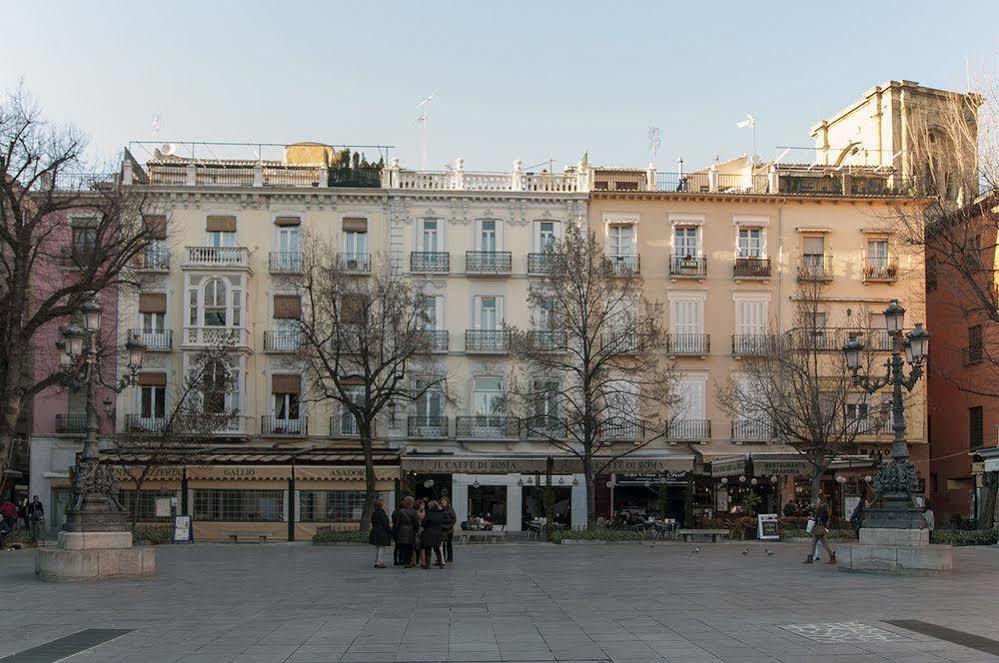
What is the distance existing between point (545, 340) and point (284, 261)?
11.1 metres

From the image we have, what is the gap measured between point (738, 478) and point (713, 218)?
426 inches

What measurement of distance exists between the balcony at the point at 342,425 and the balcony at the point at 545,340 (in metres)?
8.10

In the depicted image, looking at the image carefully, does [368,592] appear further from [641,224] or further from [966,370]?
[966,370]

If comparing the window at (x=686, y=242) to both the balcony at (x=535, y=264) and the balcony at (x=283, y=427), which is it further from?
the balcony at (x=283, y=427)

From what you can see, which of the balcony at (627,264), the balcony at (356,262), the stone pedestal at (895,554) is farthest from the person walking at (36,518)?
the stone pedestal at (895,554)

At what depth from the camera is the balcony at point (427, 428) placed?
45.5 m

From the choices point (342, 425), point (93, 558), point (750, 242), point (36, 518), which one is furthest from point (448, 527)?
point (750, 242)

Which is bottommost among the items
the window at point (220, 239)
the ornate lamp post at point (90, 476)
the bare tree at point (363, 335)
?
the ornate lamp post at point (90, 476)

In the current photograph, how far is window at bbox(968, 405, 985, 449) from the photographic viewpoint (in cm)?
4572

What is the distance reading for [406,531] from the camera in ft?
80.5

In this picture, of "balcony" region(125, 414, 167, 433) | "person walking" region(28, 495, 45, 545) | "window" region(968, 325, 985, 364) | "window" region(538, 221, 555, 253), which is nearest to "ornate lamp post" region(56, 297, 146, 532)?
"person walking" region(28, 495, 45, 545)

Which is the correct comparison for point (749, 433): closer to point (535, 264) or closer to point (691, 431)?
point (691, 431)

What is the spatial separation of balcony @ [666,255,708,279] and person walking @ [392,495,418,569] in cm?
2446

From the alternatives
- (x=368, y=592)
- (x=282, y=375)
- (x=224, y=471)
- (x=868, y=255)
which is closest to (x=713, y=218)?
(x=868, y=255)
